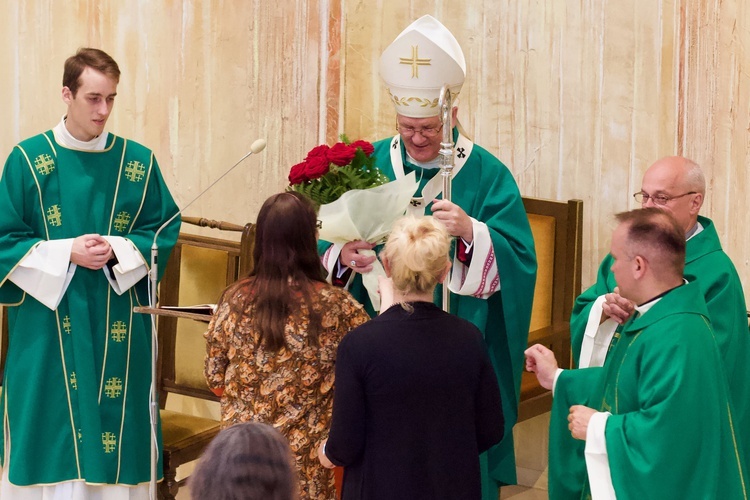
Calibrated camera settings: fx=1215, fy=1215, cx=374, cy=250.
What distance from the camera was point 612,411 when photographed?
370 cm

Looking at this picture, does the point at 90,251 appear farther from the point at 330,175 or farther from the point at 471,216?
the point at 471,216

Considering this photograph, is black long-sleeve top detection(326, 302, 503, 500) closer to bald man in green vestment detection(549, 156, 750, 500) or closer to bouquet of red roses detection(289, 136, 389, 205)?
bald man in green vestment detection(549, 156, 750, 500)

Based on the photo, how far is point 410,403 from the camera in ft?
11.4

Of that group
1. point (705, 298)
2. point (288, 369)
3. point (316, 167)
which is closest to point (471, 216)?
point (316, 167)

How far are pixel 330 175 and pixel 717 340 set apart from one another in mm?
1475

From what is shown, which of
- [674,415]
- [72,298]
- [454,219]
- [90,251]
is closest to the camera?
[674,415]

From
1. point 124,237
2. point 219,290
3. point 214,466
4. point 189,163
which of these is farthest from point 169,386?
point 214,466

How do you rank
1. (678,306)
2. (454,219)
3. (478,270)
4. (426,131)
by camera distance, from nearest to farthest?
(678,306) < (454,219) < (478,270) < (426,131)

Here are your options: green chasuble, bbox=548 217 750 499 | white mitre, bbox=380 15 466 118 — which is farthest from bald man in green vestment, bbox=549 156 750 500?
white mitre, bbox=380 15 466 118

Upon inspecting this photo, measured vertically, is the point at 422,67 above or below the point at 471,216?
above

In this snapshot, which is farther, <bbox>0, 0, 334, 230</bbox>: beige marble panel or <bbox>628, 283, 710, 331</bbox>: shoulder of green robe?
<bbox>0, 0, 334, 230</bbox>: beige marble panel

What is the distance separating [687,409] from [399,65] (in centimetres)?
202

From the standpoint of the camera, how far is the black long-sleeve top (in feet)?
11.3

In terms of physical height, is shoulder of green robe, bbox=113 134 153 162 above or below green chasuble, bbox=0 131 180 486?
above
